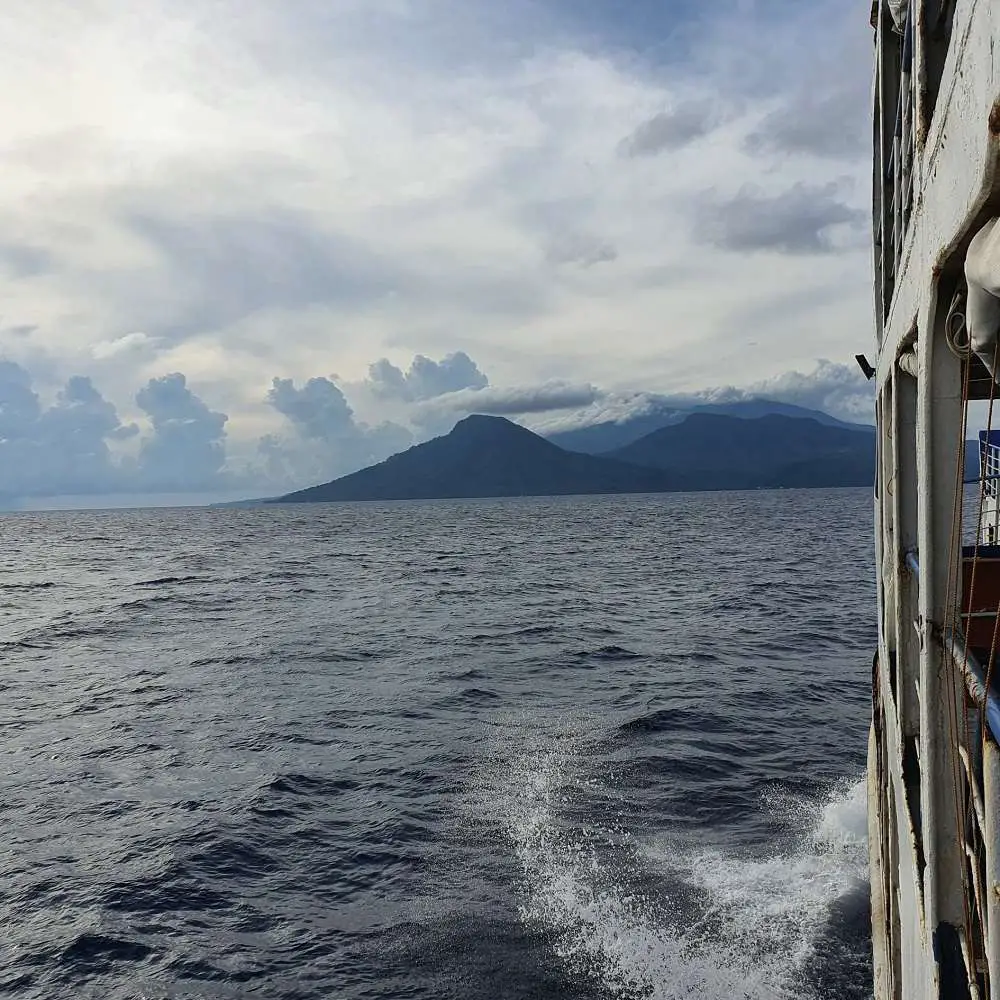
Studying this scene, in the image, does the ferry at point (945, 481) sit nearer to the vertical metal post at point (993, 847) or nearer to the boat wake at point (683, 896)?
the vertical metal post at point (993, 847)

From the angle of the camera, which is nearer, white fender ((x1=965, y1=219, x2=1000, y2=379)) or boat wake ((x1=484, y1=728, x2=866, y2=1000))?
white fender ((x1=965, y1=219, x2=1000, y2=379))

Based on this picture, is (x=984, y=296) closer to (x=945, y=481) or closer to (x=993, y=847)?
(x=945, y=481)

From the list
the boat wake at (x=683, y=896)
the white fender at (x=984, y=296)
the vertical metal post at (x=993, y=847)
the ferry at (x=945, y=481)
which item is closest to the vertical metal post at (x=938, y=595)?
the ferry at (x=945, y=481)

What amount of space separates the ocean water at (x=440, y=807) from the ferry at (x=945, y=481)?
7.19 metres

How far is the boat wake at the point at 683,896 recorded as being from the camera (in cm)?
1331

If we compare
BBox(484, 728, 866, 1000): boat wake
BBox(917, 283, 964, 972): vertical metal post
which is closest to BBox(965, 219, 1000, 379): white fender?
BBox(917, 283, 964, 972): vertical metal post

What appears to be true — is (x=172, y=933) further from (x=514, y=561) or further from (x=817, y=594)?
(x=514, y=561)

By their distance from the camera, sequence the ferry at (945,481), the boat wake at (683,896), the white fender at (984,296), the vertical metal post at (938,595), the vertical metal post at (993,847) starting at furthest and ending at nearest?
the boat wake at (683,896) < the vertical metal post at (938,595) < the ferry at (945,481) < the vertical metal post at (993,847) < the white fender at (984,296)

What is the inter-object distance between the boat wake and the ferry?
5.58 meters

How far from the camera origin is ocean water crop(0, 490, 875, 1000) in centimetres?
1380

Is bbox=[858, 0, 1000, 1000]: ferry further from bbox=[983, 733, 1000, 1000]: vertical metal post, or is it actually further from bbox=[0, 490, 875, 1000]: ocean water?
bbox=[0, 490, 875, 1000]: ocean water

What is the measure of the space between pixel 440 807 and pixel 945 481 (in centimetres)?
1721

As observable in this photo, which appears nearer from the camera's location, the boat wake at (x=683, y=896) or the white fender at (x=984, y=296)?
the white fender at (x=984, y=296)

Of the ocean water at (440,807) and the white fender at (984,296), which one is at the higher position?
the white fender at (984,296)
